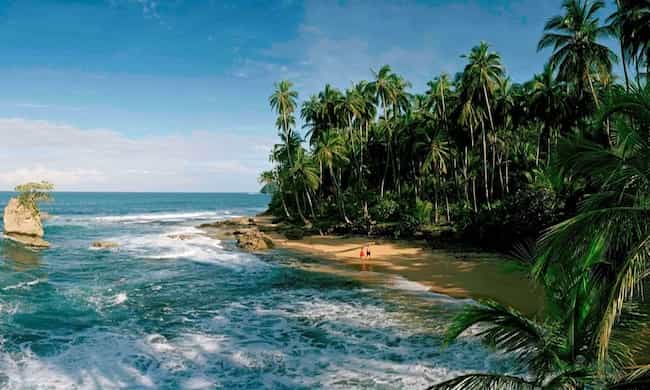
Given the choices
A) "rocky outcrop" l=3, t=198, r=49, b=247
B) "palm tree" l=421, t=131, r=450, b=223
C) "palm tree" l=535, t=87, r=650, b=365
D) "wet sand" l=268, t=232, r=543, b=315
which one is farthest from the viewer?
"rocky outcrop" l=3, t=198, r=49, b=247

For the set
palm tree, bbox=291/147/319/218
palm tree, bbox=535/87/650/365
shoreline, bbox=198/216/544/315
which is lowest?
shoreline, bbox=198/216/544/315

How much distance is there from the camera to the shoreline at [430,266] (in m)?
19.0

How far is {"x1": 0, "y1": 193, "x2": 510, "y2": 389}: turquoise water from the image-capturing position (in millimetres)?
11453

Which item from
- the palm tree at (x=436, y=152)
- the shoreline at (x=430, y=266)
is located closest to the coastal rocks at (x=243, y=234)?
the shoreline at (x=430, y=266)

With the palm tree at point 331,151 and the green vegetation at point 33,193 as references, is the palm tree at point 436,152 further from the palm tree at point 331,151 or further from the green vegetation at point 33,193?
the green vegetation at point 33,193

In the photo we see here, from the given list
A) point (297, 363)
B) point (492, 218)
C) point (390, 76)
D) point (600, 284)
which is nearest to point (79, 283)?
point (297, 363)

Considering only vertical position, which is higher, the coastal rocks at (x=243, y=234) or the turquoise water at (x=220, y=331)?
the coastal rocks at (x=243, y=234)

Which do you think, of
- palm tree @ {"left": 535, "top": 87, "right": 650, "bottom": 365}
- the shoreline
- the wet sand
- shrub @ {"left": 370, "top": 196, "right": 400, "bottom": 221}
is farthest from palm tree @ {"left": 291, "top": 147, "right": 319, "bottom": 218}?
palm tree @ {"left": 535, "top": 87, "right": 650, "bottom": 365}

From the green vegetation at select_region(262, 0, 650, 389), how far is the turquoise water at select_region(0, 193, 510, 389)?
313 centimetres

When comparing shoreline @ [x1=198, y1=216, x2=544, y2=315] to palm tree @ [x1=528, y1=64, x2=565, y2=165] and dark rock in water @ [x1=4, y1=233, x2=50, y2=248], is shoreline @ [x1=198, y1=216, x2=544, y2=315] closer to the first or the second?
palm tree @ [x1=528, y1=64, x2=565, y2=165]

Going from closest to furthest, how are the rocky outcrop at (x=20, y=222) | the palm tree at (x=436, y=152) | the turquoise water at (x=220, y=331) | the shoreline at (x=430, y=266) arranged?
the turquoise water at (x=220, y=331) → the shoreline at (x=430, y=266) → the palm tree at (x=436, y=152) → the rocky outcrop at (x=20, y=222)

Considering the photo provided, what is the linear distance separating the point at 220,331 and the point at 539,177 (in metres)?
25.9

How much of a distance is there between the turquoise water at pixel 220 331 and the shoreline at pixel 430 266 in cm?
187

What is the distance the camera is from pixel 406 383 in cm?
1079
